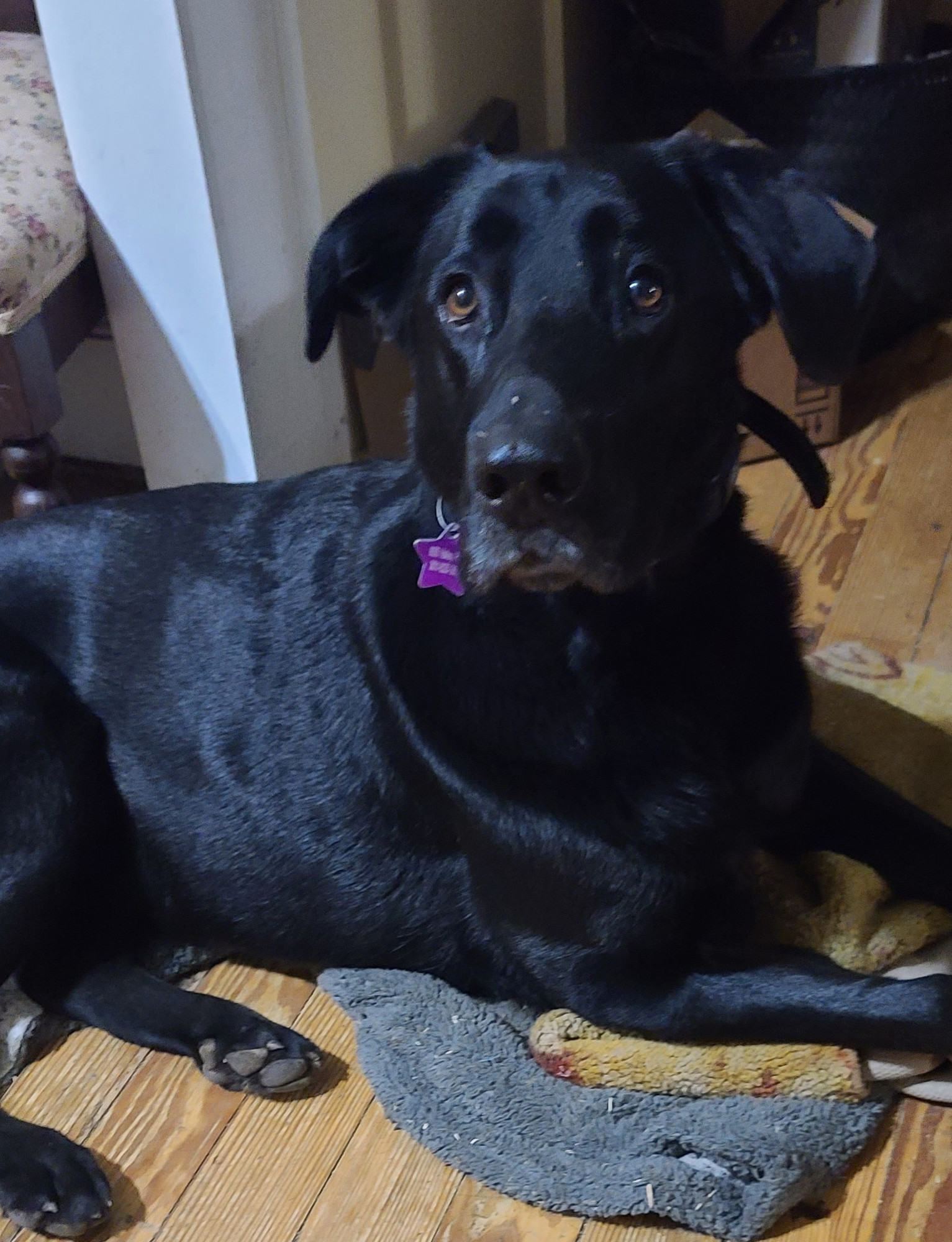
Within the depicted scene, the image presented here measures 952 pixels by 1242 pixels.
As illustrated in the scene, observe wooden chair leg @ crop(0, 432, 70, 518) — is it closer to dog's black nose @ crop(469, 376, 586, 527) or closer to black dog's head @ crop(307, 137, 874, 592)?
black dog's head @ crop(307, 137, 874, 592)

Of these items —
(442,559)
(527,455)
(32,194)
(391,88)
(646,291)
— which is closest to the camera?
(527,455)

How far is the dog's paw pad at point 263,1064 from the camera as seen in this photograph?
4.55 ft

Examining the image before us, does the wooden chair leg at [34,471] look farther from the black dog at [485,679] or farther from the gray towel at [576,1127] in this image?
the gray towel at [576,1127]

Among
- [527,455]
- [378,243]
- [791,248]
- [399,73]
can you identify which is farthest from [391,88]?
[527,455]

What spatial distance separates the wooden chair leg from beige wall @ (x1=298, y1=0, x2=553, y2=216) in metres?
0.61

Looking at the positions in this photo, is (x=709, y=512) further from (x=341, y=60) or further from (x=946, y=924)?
(x=341, y=60)

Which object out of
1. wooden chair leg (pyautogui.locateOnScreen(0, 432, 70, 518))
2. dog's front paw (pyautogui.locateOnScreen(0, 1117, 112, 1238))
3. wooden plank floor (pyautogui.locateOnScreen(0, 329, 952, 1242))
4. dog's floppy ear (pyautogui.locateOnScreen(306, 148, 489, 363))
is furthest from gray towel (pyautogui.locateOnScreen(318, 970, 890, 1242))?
wooden chair leg (pyautogui.locateOnScreen(0, 432, 70, 518))

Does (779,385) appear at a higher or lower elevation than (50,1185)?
higher

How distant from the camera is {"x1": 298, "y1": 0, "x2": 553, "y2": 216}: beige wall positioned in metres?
2.06

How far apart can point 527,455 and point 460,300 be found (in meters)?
0.25

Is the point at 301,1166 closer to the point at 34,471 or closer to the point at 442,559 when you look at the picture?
the point at 442,559

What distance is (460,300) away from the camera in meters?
1.19

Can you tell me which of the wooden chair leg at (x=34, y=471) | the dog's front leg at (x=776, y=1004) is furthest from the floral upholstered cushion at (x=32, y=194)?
the dog's front leg at (x=776, y=1004)

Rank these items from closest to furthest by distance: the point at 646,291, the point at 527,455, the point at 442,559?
the point at 527,455, the point at 646,291, the point at 442,559
